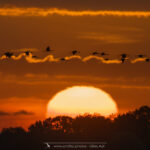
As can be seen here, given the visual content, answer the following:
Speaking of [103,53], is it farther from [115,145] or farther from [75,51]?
[115,145]

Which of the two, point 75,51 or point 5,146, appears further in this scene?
point 5,146

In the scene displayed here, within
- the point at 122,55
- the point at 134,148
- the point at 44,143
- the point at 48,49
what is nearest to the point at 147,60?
the point at 122,55

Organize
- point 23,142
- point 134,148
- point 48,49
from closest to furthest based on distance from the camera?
point 48,49
point 134,148
point 23,142

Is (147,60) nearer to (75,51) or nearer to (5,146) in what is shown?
(75,51)

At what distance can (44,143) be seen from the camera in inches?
7692

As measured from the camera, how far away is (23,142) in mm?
198125

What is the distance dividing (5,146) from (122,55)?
177 ft

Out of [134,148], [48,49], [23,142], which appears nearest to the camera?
[48,49]

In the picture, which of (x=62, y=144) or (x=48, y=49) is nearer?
(x=48, y=49)

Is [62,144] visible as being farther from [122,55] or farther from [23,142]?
[122,55]

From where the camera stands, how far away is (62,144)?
193750 mm

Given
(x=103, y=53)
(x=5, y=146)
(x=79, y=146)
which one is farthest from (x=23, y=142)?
(x=103, y=53)

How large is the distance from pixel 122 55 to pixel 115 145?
36.0m

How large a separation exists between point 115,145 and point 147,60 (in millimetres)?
37432
